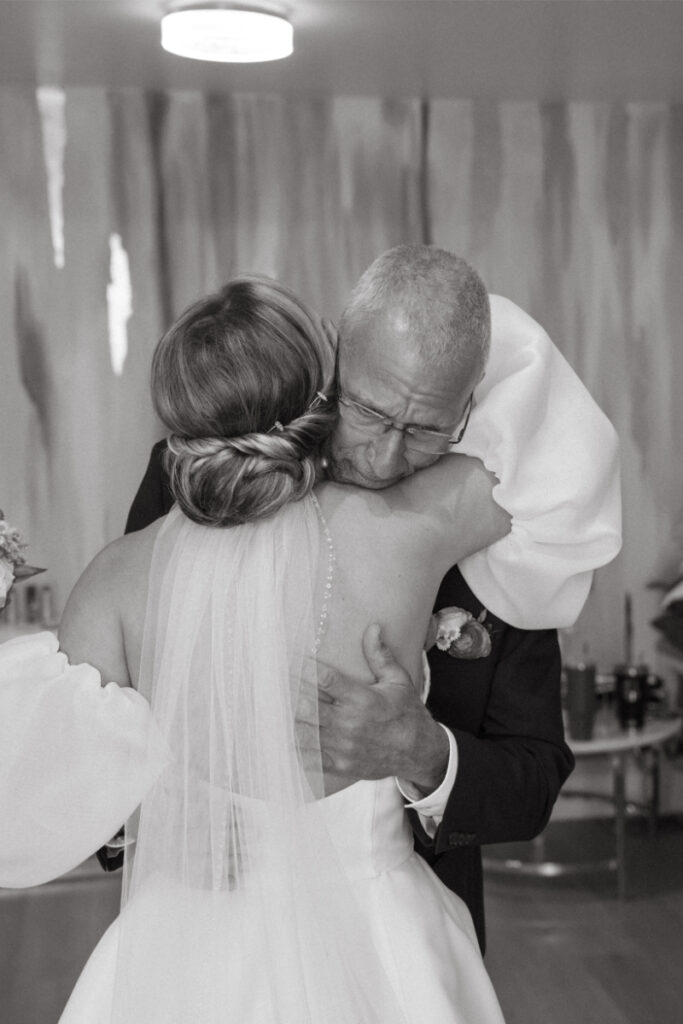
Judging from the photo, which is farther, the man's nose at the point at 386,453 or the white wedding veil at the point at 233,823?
the man's nose at the point at 386,453

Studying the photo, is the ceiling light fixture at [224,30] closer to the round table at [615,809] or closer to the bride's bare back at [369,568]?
the bride's bare back at [369,568]

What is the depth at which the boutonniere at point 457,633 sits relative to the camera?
1.84 meters

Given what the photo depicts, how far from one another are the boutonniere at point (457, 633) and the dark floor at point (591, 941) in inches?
89.0

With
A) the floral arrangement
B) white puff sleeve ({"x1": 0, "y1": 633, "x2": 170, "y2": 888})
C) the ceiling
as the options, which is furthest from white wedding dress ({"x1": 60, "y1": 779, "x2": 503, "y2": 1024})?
the ceiling

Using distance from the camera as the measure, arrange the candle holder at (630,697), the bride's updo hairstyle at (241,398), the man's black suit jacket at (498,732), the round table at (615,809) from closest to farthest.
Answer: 1. the bride's updo hairstyle at (241,398)
2. the man's black suit jacket at (498,732)
3. the round table at (615,809)
4. the candle holder at (630,697)

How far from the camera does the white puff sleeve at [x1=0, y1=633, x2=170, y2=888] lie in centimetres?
161

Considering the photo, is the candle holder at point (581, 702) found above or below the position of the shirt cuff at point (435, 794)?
below

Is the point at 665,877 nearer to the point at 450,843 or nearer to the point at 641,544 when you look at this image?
the point at 641,544

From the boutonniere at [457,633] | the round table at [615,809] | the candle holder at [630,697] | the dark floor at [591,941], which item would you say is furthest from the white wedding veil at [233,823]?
the candle holder at [630,697]

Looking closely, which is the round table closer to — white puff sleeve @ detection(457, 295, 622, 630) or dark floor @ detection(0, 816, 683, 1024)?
dark floor @ detection(0, 816, 683, 1024)

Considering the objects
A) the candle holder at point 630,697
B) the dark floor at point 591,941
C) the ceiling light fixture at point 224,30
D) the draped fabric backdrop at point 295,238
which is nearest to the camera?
the dark floor at point 591,941

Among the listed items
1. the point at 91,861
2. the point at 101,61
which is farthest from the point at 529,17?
the point at 91,861

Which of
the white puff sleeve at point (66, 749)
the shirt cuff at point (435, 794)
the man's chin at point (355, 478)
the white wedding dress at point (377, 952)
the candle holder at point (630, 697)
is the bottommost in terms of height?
the candle holder at point (630, 697)

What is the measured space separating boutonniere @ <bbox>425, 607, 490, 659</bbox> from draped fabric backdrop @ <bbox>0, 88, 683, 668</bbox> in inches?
139
